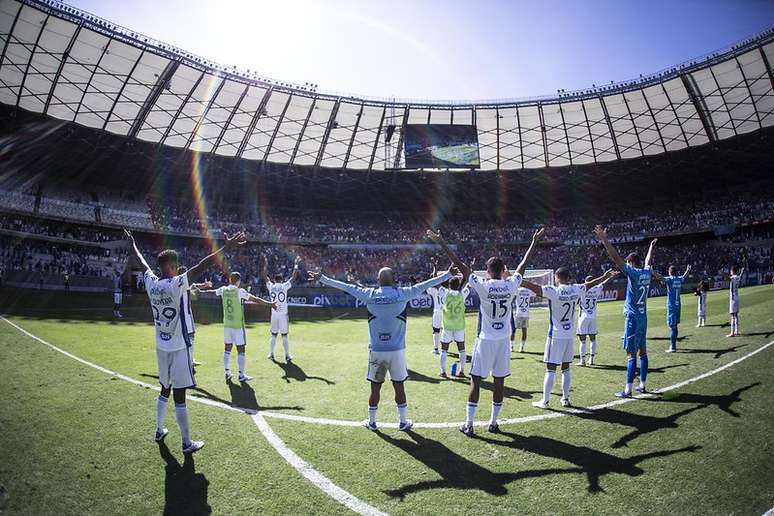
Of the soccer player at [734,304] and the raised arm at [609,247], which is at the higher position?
the raised arm at [609,247]

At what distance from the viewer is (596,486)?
14.9ft

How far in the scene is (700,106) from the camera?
3259 cm

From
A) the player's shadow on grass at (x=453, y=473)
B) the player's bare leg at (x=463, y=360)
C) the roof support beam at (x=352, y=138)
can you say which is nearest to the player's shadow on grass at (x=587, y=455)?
the player's shadow on grass at (x=453, y=473)

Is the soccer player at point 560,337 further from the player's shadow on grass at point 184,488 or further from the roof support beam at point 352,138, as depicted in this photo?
the roof support beam at point 352,138

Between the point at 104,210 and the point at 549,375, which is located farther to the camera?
the point at 104,210

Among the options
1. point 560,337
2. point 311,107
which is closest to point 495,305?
point 560,337

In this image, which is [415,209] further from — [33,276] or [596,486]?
[596,486]

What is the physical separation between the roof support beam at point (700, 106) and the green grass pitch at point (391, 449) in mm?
30406

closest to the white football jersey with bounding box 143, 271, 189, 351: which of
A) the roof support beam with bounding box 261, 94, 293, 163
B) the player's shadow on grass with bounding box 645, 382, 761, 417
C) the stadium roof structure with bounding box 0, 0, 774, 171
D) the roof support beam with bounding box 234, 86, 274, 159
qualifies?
the player's shadow on grass with bounding box 645, 382, 761, 417

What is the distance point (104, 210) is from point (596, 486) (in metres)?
42.9

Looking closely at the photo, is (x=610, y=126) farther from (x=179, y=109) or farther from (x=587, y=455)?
(x=587, y=455)

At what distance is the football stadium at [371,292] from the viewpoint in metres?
4.90

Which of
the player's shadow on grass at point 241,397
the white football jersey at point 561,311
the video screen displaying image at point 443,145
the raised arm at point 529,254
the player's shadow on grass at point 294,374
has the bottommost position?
the player's shadow on grass at point 294,374

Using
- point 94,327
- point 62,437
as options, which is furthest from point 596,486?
point 94,327
